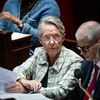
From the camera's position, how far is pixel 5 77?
1.99m

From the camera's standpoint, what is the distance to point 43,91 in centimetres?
207

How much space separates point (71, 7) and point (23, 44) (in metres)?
1.63

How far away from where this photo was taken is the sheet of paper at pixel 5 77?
6.42ft

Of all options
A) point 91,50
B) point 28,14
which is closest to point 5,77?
point 91,50

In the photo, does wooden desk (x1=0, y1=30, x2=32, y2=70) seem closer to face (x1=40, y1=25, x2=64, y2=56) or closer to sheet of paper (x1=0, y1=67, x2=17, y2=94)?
face (x1=40, y1=25, x2=64, y2=56)

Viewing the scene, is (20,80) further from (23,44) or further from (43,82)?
(23,44)

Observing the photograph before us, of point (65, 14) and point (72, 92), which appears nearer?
point (72, 92)

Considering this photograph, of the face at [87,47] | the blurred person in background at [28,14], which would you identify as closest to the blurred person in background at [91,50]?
the face at [87,47]

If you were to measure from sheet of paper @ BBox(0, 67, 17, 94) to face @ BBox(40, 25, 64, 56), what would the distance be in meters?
0.35

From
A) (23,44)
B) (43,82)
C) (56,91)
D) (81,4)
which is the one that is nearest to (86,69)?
(56,91)

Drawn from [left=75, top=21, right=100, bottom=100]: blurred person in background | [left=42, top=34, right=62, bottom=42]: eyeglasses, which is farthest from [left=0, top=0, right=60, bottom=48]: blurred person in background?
[left=75, top=21, right=100, bottom=100]: blurred person in background

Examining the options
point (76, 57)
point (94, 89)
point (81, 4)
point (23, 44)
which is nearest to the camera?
Result: point (94, 89)

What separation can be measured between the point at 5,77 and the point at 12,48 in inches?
23.7

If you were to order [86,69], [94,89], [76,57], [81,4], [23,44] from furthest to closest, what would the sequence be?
1. [81,4]
2. [23,44]
3. [76,57]
4. [86,69]
5. [94,89]
